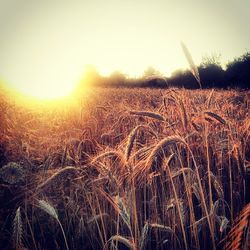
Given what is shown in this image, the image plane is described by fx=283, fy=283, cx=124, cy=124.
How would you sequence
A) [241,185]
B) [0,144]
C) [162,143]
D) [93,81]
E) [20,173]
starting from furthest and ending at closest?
[93,81]
[0,144]
[20,173]
[241,185]
[162,143]

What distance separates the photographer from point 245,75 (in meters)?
22.8

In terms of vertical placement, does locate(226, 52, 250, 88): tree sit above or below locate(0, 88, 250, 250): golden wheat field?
above

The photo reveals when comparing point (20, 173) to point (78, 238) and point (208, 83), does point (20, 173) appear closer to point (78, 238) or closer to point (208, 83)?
point (78, 238)

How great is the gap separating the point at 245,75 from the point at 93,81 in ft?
99.9

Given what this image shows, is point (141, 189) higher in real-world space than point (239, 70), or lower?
lower

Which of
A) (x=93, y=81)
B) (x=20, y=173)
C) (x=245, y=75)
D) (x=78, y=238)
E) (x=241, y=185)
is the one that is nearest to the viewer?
(x=78, y=238)

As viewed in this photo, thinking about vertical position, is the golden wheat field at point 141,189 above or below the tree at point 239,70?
below

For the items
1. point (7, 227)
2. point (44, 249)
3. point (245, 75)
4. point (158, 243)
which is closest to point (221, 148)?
point (158, 243)

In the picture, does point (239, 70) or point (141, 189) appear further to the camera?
point (239, 70)

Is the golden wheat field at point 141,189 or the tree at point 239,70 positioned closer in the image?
the golden wheat field at point 141,189

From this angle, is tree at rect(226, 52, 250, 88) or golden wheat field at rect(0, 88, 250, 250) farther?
tree at rect(226, 52, 250, 88)

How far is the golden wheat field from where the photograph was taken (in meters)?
1.29

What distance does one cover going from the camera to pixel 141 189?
2.01 m

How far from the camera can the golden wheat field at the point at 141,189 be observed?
1288mm
